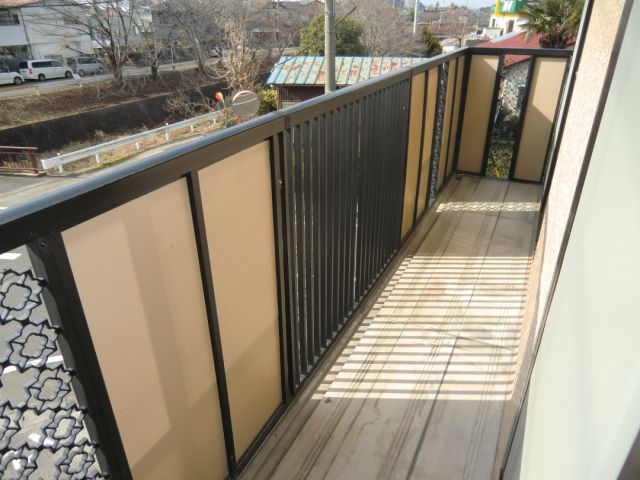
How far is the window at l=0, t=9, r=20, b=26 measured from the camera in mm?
19125

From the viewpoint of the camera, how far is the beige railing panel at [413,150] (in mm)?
3230

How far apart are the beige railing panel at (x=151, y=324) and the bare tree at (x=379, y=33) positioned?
76.0 feet

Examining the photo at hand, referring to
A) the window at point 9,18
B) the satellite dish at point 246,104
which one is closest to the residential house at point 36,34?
the window at point 9,18

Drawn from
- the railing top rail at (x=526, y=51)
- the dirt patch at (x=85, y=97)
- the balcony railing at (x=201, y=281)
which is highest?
the railing top rail at (x=526, y=51)

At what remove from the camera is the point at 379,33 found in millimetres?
22312

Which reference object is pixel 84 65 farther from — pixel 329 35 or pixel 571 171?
pixel 571 171

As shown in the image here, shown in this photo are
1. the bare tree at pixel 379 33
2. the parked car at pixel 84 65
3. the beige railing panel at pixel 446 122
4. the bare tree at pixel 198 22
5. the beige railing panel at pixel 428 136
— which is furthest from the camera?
the bare tree at pixel 379 33

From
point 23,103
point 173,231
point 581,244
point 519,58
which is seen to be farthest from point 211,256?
point 23,103

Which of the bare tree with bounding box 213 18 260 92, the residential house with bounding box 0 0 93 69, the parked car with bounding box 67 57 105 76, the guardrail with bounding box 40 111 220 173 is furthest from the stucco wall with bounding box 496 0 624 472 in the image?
the parked car with bounding box 67 57 105 76

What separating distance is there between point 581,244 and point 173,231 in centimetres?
103

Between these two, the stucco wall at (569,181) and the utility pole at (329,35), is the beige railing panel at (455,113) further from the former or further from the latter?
the utility pole at (329,35)

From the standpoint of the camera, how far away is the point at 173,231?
1.23 metres

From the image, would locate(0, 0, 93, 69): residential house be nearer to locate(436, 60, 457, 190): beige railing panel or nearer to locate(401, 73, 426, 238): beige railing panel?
locate(436, 60, 457, 190): beige railing panel

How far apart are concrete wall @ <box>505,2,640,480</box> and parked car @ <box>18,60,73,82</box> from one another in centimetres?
2330
